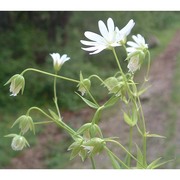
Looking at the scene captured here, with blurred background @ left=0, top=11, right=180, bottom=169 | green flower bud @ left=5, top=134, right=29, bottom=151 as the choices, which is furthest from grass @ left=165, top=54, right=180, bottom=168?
green flower bud @ left=5, top=134, right=29, bottom=151

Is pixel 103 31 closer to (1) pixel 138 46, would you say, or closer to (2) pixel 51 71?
(1) pixel 138 46

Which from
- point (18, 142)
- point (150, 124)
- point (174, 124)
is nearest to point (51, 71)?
point (150, 124)

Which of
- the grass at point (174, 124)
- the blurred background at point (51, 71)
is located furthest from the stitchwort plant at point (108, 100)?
A: the blurred background at point (51, 71)

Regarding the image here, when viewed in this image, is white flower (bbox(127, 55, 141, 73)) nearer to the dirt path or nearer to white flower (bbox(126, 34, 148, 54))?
white flower (bbox(126, 34, 148, 54))

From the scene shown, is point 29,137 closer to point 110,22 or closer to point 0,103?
point 0,103

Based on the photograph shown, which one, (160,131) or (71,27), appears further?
(71,27)

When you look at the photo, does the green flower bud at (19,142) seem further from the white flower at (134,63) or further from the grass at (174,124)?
the grass at (174,124)

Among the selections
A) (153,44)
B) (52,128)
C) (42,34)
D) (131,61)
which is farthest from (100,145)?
(153,44)
